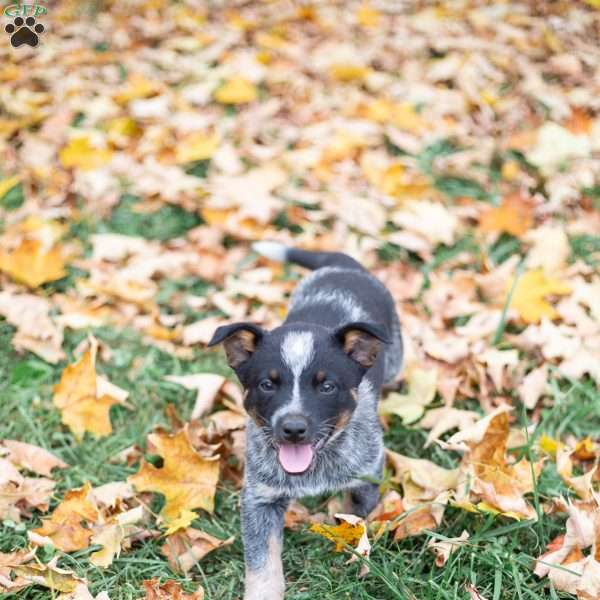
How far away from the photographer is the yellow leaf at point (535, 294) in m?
4.80

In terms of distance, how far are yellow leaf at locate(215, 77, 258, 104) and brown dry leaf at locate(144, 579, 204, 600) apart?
16.3 ft

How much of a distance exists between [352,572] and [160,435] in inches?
43.6

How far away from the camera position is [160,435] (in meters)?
3.83

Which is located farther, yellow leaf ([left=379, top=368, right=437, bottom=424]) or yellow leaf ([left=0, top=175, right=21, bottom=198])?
yellow leaf ([left=0, top=175, right=21, bottom=198])

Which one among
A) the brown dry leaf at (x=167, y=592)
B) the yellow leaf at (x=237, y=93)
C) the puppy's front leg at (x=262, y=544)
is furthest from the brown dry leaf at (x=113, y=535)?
the yellow leaf at (x=237, y=93)

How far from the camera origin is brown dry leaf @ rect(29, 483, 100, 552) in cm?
353

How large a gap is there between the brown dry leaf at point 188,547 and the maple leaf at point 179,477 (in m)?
0.14

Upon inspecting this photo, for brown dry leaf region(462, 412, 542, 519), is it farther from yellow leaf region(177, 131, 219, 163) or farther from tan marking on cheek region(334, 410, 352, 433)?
yellow leaf region(177, 131, 219, 163)

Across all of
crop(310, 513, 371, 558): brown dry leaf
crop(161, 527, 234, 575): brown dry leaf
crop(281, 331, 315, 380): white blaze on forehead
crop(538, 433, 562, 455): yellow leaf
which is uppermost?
crop(281, 331, 315, 380): white blaze on forehead

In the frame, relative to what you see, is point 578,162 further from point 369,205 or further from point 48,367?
point 48,367

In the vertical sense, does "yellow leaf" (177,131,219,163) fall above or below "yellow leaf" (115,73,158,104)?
below

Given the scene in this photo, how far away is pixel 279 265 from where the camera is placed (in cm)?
568

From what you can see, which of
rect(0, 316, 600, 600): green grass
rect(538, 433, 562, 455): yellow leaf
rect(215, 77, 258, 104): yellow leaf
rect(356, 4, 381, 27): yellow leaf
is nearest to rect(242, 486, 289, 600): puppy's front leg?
rect(0, 316, 600, 600): green grass

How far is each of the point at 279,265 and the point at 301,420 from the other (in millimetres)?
2655
